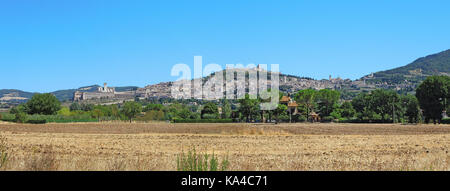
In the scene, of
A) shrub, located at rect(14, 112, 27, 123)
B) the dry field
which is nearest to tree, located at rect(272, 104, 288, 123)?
shrub, located at rect(14, 112, 27, 123)

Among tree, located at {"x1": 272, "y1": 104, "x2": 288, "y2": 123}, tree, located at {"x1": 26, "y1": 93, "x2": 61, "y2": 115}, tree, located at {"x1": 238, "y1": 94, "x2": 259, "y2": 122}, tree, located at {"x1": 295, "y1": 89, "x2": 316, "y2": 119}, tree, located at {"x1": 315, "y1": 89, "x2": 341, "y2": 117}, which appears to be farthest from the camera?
tree, located at {"x1": 295, "y1": 89, "x2": 316, "y2": 119}

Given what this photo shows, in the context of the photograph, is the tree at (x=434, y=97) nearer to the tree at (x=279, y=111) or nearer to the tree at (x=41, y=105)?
the tree at (x=279, y=111)

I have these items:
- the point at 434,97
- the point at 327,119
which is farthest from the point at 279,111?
the point at 434,97

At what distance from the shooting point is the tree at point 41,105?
475 ft

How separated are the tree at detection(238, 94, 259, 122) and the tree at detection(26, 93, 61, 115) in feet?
223

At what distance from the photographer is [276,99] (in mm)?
161000

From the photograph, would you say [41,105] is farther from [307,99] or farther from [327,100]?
[327,100]

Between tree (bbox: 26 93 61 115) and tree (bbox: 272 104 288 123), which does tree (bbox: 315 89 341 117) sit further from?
tree (bbox: 26 93 61 115)

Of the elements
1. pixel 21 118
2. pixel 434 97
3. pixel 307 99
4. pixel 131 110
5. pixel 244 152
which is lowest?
pixel 244 152

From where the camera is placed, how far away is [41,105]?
14538 centimetres

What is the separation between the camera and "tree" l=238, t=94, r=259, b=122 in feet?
511

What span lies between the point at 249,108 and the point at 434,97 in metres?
65.7

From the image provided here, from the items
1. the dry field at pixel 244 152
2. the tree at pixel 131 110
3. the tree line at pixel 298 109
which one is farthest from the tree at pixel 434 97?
the tree at pixel 131 110
